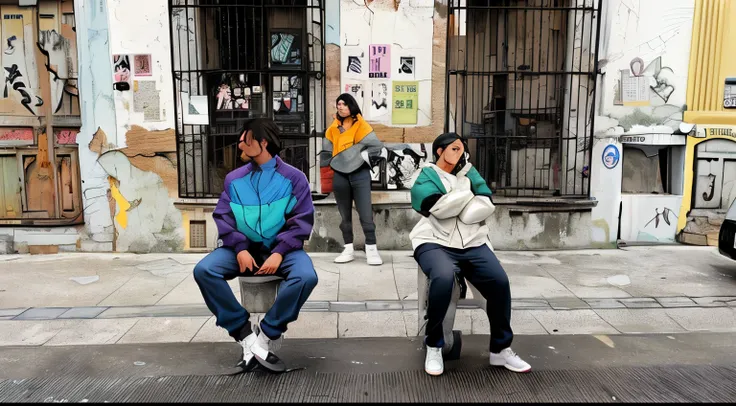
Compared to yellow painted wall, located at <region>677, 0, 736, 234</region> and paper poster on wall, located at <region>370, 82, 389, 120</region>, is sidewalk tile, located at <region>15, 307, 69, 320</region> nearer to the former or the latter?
paper poster on wall, located at <region>370, 82, 389, 120</region>

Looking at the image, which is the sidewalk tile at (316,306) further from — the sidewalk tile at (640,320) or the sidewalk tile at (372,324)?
the sidewalk tile at (640,320)

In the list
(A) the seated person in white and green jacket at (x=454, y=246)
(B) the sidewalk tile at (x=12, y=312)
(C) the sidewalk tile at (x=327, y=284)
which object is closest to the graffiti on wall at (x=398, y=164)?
(C) the sidewalk tile at (x=327, y=284)

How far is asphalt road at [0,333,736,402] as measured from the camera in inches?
120

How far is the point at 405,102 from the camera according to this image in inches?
251

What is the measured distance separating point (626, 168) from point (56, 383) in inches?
259

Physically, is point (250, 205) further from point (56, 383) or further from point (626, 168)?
point (626, 168)

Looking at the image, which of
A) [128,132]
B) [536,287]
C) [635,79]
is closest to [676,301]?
[536,287]

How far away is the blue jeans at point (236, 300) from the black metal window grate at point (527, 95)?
3946mm

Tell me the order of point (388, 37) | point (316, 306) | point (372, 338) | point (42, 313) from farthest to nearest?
point (388, 37) < point (316, 306) < point (42, 313) < point (372, 338)

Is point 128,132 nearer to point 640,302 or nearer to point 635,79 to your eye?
point 640,302

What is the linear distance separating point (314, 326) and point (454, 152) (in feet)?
5.85

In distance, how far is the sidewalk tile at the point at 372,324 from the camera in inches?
159

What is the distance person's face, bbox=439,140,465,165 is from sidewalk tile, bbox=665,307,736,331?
7.66 feet

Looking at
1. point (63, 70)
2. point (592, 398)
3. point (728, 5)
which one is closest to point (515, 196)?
point (728, 5)
